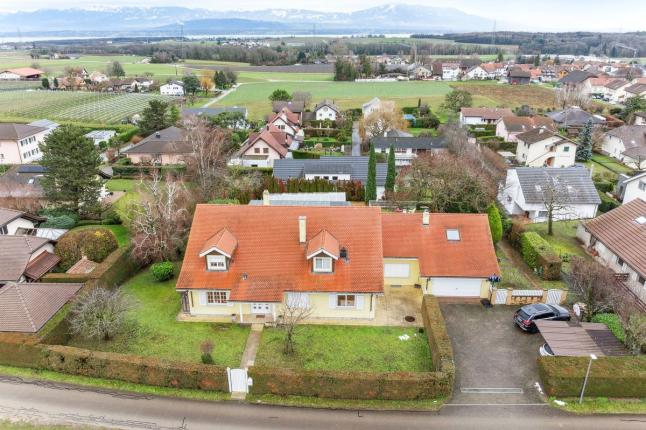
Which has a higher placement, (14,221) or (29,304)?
(14,221)

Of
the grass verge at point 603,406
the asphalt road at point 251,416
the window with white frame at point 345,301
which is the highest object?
the window with white frame at point 345,301

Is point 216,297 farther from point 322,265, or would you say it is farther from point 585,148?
point 585,148

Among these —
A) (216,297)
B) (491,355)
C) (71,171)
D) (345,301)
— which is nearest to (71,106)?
(71,171)

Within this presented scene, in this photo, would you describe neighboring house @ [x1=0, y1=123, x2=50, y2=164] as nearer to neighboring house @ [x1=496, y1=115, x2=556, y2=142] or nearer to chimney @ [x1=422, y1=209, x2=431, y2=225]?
chimney @ [x1=422, y1=209, x2=431, y2=225]

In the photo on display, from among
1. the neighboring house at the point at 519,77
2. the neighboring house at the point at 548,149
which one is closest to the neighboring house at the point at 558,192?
the neighboring house at the point at 548,149

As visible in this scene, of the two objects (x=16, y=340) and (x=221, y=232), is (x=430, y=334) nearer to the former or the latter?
(x=221, y=232)

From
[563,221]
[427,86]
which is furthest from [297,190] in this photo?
[427,86]

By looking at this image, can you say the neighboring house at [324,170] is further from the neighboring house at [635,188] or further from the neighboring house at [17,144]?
the neighboring house at [17,144]
